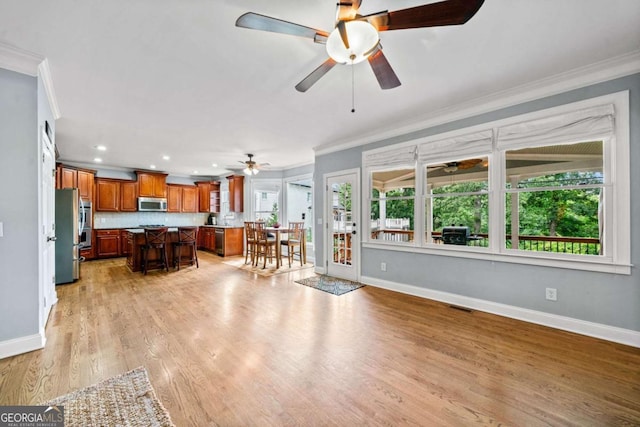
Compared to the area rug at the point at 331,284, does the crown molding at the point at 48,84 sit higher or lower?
higher

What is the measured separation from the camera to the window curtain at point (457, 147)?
3.25 m

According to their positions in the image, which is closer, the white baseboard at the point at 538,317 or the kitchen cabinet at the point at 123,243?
the white baseboard at the point at 538,317

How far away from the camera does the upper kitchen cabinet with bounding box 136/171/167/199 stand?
7.64 meters

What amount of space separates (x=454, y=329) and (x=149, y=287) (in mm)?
4562

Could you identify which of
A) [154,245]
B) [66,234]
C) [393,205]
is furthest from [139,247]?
[393,205]

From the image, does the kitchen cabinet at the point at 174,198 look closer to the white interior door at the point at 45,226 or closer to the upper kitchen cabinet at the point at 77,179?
the upper kitchen cabinet at the point at 77,179

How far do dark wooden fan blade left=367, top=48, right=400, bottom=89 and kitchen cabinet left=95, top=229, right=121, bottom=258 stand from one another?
26.1ft

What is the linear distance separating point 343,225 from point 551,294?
3.02m

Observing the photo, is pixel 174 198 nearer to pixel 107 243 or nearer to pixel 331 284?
pixel 107 243

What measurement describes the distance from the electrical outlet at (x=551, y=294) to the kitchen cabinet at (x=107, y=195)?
30.3 feet

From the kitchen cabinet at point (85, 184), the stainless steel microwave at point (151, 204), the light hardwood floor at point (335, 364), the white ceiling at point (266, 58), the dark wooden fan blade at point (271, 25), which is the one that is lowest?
the light hardwood floor at point (335, 364)

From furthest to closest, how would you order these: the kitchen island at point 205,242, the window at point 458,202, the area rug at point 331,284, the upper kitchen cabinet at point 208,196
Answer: the upper kitchen cabinet at point 208,196
the kitchen island at point 205,242
the area rug at point 331,284
the window at point 458,202

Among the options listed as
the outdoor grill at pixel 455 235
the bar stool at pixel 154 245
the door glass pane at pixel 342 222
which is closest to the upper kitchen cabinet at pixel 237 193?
the bar stool at pixel 154 245

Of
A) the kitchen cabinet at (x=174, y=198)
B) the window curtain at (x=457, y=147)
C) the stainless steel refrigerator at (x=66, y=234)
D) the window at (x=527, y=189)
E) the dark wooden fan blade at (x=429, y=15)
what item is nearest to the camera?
the dark wooden fan blade at (x=429, y=15)
